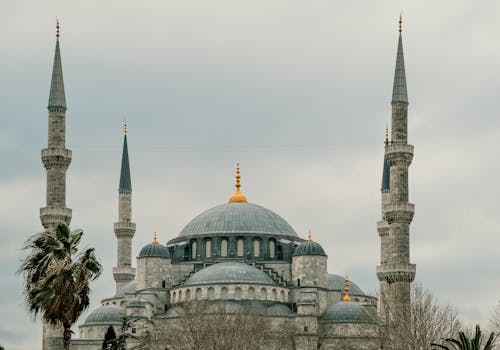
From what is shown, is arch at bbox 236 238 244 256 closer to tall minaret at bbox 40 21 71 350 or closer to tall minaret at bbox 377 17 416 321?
tall minaret at bbox 377 17 416 321

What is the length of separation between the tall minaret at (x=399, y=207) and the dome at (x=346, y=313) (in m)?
5.92

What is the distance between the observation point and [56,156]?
2953 inches

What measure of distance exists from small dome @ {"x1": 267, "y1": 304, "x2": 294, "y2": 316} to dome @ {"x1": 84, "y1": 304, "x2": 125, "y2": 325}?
388 inches

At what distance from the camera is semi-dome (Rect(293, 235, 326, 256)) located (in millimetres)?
90250

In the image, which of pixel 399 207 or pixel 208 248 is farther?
pixel 208 248

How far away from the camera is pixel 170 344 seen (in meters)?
68.1

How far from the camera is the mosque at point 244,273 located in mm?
74688

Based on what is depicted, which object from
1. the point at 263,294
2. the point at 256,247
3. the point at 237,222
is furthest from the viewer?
the point at 237,222

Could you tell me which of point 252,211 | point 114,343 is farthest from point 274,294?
point 114,343

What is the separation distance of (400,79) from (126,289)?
27.6 metres

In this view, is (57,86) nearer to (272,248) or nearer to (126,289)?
(126,289)

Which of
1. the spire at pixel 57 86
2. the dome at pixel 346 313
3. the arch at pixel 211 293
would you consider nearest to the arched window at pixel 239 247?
the arch at pixel 211 293

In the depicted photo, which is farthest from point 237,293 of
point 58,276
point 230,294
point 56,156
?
point 58,276

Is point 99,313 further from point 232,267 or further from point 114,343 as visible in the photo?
point 114,343
